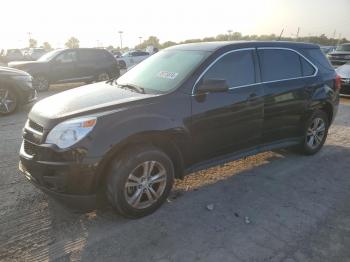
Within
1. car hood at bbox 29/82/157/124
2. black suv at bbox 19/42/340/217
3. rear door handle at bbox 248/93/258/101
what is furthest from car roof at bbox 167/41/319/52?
car hood at bbox 29/82/157/124

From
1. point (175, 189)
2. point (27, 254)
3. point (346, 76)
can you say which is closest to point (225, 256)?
point (175, 189)

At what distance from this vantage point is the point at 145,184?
3.70 meters

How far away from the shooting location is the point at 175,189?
4.44m

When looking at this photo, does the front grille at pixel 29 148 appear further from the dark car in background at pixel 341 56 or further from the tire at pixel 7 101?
the dark car in background at pixel 341 56

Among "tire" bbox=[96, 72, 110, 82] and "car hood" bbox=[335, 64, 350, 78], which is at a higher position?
"car hood" bbox=[335, 64, 350, 78]

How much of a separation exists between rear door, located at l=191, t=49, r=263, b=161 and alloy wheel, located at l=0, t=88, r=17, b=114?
21.3 feet

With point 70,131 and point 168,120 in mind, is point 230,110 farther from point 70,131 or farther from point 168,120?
point 70,131

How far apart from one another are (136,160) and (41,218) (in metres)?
1.22

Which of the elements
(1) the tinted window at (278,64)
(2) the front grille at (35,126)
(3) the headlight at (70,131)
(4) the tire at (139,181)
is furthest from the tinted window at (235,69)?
(2) the front grille at (35,126)

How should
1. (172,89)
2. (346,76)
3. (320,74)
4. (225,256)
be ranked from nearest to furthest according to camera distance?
(225,256) < (172,89) < (320,74) < (346,76)

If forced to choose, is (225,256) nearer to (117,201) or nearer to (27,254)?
(117,201)

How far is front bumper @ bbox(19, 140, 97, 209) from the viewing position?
326cm

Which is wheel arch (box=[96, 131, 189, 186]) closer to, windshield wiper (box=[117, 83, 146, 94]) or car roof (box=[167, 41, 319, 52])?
windshield wiper (box=[117, 83, 146, 94])

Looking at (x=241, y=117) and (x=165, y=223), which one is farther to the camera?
(x=241, y=117)
